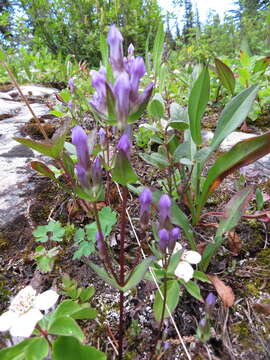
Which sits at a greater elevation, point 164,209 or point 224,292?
point 164,209

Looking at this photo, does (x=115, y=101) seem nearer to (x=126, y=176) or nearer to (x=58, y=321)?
(x=126, y=176)

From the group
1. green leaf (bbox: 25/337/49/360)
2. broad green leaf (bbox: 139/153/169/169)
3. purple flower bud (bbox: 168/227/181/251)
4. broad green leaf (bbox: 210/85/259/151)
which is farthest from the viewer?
broad green leaf (bbox: 139/153/169/169)

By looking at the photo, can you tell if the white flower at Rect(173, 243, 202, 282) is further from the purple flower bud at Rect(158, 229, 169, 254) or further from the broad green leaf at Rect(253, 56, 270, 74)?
the broad green leaf at Rect(253, 56, 270, 74)

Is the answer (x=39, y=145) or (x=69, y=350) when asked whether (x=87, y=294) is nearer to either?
(x=69, y=350)

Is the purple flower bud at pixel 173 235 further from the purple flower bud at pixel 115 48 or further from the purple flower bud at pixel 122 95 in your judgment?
the purple flower bud at pixel 115 48

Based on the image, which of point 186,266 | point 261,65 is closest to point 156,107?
point 186,266

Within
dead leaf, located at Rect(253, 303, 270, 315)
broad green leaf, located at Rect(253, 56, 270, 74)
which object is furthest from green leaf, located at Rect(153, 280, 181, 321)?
broad green leaf, located at Rect(253, 56, 270, 74)

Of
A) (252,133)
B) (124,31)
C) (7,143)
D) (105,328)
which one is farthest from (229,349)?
(124,31)

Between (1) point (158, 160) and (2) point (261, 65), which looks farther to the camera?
(2) point (261, 65)
